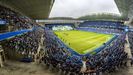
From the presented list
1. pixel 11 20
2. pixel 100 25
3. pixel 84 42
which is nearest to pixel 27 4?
pixel 11 20

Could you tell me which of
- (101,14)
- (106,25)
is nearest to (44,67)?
(106,25)

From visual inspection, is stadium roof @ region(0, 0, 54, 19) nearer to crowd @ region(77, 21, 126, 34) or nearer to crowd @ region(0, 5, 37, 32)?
crowd @ region(0, 5, 37, 32)

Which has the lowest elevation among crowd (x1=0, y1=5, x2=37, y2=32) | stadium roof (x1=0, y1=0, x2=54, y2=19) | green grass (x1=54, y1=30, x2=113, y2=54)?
green grass (x1=54, y1=30, x2=113, y2=54)

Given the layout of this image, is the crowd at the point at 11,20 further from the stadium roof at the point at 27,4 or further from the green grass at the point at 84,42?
the green grass at the point at 84,42

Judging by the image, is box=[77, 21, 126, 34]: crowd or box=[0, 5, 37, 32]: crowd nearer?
box=[0, 5, 37, 32]: crowd

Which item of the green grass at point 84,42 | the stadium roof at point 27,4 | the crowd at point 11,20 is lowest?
the green grass at point 84,42

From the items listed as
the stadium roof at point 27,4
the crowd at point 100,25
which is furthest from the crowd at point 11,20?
the crowd at point 100,25

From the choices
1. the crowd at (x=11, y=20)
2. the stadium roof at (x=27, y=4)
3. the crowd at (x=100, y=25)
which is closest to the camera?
the crowd at (x=11, y=20)

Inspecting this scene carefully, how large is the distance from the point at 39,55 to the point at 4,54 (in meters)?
4.33

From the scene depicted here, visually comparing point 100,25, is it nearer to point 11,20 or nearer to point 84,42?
point 84,42

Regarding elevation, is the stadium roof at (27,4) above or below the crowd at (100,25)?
above

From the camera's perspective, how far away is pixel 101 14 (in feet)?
432

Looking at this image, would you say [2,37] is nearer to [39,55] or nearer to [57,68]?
[39,55]

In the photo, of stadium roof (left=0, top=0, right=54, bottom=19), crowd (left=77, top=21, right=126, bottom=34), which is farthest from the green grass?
crowd (left=77, top=21, right=126, bottom=34)
